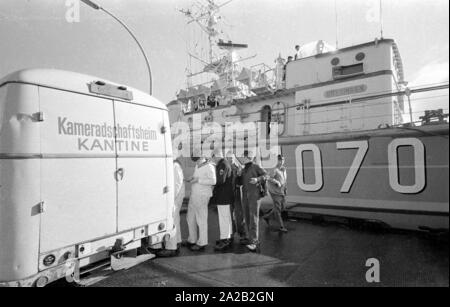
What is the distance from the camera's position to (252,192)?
480 cm

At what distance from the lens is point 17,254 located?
7.57ft

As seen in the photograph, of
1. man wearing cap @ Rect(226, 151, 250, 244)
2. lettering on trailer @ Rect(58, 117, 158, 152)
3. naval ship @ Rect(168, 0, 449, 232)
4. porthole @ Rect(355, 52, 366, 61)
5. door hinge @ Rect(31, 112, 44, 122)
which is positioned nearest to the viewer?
door hinge @ Rect(31, 112, 44, 122)

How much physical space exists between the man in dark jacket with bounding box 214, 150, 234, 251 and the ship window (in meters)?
4.89

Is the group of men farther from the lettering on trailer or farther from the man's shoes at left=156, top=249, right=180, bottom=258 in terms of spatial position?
the lettering on trailer

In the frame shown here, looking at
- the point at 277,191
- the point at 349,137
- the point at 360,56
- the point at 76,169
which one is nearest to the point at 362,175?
the point at 349,137

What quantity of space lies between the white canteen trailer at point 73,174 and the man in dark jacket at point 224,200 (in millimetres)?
1274

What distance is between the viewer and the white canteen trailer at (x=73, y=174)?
2340mm

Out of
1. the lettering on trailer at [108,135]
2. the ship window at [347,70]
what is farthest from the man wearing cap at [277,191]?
the ship window at [347,70]

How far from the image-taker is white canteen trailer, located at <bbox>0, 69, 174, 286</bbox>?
7.68 feet

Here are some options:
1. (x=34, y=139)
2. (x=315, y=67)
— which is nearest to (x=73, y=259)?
(x=34, y=139)

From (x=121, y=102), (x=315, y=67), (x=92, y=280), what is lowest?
(x=92, y=280)

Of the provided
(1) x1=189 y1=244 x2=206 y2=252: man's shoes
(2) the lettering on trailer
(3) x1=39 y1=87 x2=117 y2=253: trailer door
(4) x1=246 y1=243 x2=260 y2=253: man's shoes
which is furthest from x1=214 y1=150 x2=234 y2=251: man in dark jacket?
(3) x1=39 y1=87 x2=117 y2=253: trailer door
